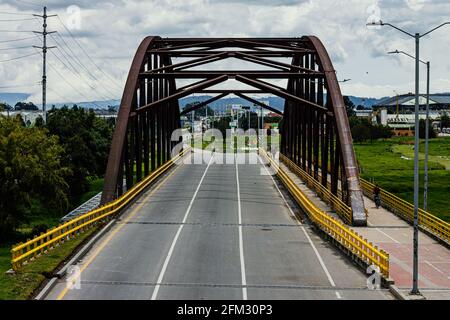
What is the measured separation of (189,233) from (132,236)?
257 cm

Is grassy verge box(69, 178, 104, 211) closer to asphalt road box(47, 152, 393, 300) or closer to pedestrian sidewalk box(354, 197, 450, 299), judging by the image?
asphalt road box(47, 152, 393, 300)

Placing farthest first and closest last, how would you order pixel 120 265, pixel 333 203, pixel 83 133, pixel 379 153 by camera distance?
pixel 379 153 < pixel 83 133 < pixel 333 203 < pixel 120 265

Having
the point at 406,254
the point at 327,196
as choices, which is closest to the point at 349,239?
the point at 406,254

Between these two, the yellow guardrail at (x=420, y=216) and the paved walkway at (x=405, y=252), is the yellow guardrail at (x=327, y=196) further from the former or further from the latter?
the yellow guardrail at (x=420, y=216)

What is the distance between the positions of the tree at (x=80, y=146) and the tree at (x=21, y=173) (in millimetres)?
16397

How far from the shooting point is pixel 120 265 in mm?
26656

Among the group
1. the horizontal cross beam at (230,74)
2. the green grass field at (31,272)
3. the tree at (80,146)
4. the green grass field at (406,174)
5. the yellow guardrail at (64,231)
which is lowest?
the green grass field at (406,174)

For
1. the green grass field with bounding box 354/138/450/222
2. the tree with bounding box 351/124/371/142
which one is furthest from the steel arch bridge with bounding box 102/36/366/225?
the tree with bounding box 351/124/371/142

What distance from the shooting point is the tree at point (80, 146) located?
227ft

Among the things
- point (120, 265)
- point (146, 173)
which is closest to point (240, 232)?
point (120, 265)

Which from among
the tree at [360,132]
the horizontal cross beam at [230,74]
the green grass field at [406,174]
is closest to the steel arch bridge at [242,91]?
the horizontal cross beam at [230,74]

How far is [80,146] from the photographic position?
69.7 meters
